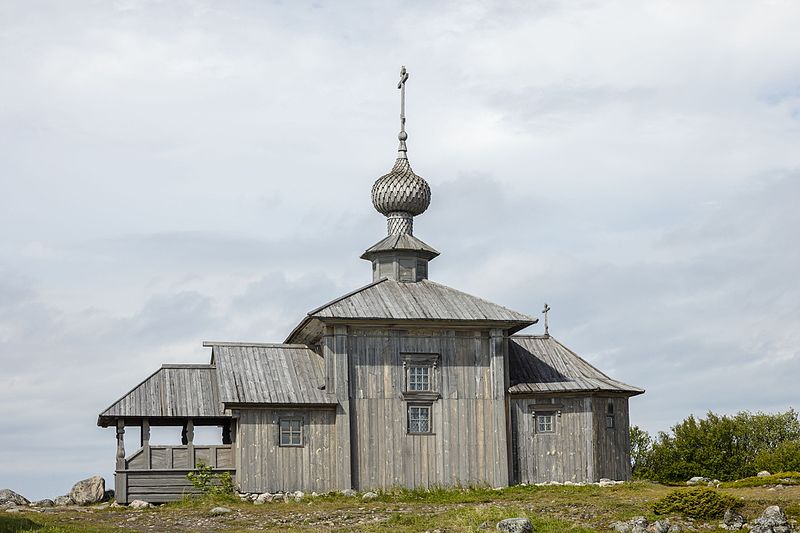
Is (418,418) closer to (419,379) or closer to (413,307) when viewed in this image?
(419,379)

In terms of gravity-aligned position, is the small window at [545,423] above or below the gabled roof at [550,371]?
below

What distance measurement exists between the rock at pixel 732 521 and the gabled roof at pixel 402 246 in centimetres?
1555

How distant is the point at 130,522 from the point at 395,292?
12082 millimetres

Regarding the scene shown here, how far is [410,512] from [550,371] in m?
10.4

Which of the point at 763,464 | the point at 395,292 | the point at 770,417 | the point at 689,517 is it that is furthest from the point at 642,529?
the point at 770,417

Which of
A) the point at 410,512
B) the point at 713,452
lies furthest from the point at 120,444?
the point at 713,452

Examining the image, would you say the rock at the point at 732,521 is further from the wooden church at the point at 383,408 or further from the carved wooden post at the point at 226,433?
the carved wooden post at the point at 226,433

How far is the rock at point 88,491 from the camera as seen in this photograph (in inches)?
1443

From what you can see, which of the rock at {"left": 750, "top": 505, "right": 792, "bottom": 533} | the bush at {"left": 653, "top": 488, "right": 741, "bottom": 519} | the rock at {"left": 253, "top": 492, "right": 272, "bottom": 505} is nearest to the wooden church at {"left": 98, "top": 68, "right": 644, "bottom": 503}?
the rock at {"left": 253, "top": 492, "right": 272, "bottom": 505}

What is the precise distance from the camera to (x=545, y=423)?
39344mm

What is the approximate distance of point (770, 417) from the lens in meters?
57.6

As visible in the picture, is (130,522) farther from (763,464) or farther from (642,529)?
(763,464)

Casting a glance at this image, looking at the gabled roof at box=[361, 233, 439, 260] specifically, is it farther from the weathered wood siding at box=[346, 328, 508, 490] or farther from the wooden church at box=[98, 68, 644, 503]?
the weathered wood siding at box=[346, 328, 508, 490]

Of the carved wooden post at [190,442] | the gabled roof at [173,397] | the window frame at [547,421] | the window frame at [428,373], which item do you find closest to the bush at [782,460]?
the window frame at [547,421]
